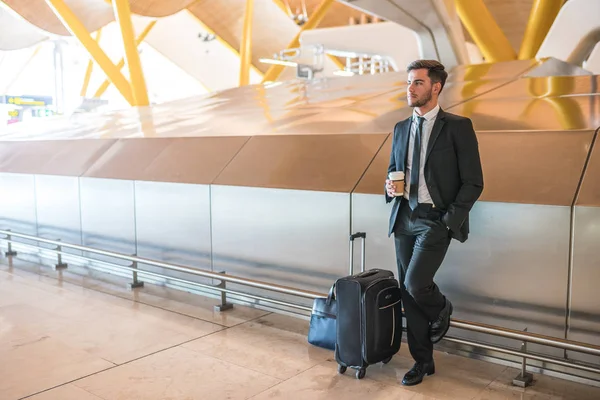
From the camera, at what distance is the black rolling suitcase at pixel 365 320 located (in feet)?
12.4

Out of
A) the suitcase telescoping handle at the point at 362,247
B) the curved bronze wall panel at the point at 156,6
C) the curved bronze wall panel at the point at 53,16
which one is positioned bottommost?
the suitcase telescoping handle at the point at 362,247

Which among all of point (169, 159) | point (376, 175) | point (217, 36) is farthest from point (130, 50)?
point (217, 36)

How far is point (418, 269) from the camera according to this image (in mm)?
3592

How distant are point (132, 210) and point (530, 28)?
10086mm

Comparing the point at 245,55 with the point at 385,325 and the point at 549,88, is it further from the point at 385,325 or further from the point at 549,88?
the point at 385,325

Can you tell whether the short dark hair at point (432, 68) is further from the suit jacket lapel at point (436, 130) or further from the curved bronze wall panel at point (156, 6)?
the curved bronze wall panel at point (156, 6)

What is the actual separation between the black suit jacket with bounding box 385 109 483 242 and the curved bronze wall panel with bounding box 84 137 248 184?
3.17 meters

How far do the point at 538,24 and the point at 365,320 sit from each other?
11313mm

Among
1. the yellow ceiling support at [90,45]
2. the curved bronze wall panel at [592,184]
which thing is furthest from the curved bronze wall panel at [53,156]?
the curved bronze wall panel at [592,184]

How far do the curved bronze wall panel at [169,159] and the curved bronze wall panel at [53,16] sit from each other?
43.3 feet

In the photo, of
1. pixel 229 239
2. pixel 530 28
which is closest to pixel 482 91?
pixel 229 239

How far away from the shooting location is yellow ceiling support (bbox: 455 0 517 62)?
12.4 m

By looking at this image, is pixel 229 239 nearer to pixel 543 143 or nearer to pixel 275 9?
pixel 543 143

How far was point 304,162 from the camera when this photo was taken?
5.73 metres
